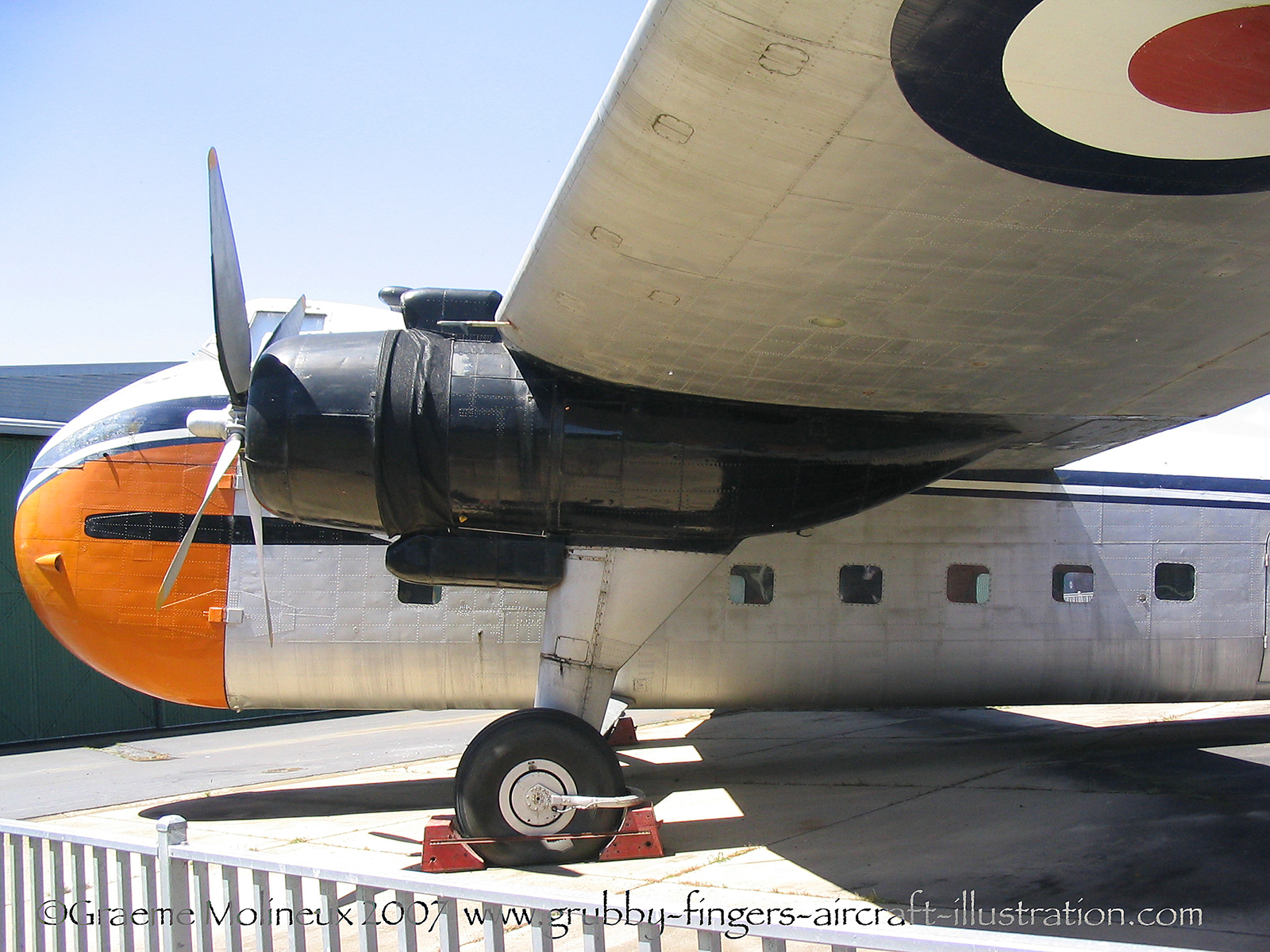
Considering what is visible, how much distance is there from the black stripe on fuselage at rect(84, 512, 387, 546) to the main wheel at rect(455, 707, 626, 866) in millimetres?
2745

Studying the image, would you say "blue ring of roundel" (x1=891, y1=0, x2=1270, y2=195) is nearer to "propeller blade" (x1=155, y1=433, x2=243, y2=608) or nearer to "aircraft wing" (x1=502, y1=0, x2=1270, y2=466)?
"aircraft wing" (x1=502, y1=0, x2=1270, y2=466)

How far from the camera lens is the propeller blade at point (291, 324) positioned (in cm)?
794

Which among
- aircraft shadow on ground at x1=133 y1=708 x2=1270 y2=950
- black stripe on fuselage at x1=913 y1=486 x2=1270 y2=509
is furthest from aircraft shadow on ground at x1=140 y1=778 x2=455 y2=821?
black stripe on fuselage at x1=913 y1=486 x2=1270 y2=509

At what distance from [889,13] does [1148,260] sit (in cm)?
257

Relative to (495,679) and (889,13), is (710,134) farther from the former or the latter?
(495,679)

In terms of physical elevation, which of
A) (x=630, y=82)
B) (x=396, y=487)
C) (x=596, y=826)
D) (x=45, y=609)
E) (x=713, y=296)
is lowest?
(x=596, y=826)

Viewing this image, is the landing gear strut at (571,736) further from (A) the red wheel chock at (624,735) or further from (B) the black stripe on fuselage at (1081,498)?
(A) the red wheel chock at (624,735)

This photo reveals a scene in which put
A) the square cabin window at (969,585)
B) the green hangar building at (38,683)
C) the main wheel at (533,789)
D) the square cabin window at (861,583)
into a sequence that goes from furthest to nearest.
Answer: the green hangar building at (38,683) < the square cabin window at (969,585) < the square cabin window at (861,583) < the main wheel at (533,789)

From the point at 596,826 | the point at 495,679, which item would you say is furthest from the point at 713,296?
the point at 495,679

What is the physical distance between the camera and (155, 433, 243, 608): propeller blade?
7.27 metres

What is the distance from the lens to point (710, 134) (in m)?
3.93

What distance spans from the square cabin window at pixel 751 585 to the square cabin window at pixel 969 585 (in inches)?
66.8

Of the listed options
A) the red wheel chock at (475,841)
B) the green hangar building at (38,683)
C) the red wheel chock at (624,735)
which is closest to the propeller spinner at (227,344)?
the red wheel chock at (475,841)

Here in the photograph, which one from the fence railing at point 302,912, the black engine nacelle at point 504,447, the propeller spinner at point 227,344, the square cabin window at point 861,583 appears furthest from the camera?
the square cabin window at point 861,583
